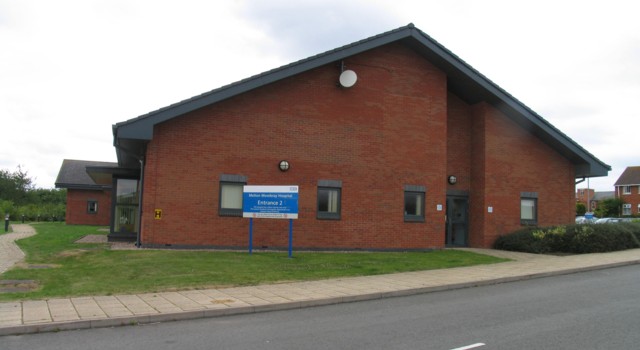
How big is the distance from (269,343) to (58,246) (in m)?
13.7

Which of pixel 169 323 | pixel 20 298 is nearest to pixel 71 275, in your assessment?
pixel 20 298

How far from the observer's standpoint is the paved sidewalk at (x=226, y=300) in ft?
25.0

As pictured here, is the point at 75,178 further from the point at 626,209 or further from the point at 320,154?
the point at 626,209

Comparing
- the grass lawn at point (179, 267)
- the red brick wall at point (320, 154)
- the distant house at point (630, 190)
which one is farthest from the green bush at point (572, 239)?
the distant house at point (630, 190)

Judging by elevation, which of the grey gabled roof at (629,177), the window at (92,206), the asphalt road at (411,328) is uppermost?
the grey gabled roof at (629,177)

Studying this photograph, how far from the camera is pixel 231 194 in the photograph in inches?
698

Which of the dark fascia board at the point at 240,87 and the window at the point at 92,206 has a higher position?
the dark fascia board at the point at 240,87

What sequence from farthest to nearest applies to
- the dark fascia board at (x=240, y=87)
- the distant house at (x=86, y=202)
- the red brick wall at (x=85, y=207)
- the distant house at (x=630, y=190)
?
the distant house at (x=630, y=190) < the red brick wall at (x=85, y=207) < the distant house at (x=86, y=202) < the dark fascia board at (x=240, y=87)

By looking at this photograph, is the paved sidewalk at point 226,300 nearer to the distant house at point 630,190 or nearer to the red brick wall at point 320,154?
the red brick wall at point 320,154

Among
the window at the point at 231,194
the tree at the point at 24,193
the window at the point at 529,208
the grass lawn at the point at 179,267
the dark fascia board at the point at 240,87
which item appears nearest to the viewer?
the grass lawn at the point at 179,267

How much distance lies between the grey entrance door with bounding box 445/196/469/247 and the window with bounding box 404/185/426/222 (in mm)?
2444

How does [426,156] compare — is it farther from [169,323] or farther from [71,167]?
[71,167]

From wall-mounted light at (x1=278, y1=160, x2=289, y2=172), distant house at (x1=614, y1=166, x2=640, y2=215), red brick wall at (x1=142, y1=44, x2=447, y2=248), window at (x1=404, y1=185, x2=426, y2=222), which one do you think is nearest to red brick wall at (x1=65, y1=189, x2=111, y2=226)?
red brick wall at (x1=142, y1=44, x2=447, y2=248)

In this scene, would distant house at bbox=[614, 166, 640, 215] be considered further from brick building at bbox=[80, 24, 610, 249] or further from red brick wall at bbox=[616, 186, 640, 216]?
brick building at bbox=[80, 24, 610, 249]
